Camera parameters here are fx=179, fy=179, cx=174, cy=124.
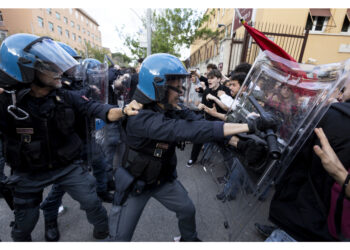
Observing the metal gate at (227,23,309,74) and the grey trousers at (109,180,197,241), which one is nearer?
the grey trousers at (109,180,197,241)

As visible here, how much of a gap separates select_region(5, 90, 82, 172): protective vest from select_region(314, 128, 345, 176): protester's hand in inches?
75.9

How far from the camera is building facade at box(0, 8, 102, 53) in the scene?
26047 mm

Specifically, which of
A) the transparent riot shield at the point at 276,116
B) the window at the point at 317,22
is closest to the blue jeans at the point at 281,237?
the transparent riot shield at the point at 276,116

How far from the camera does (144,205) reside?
1632mm

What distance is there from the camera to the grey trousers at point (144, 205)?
1517 mm

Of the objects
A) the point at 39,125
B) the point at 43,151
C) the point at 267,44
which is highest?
the point at 267,44

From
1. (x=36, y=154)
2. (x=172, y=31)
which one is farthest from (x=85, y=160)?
(x=172, y=31)

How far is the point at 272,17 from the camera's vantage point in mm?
9039

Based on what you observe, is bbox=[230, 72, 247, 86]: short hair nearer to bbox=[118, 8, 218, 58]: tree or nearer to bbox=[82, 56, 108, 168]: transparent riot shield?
bbox=[82, 56, 108, 168]: transparent riot shield

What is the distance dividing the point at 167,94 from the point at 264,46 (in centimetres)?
150

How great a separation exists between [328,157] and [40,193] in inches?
91.0

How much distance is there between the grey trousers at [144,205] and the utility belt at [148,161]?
0.75 ft

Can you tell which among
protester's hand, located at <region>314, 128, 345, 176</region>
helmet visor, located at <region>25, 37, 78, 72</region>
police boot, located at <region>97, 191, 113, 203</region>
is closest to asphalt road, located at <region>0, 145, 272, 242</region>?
police boot, located at <region>97, 191, 113, 203</region>

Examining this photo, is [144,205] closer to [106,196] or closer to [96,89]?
[106,196]
